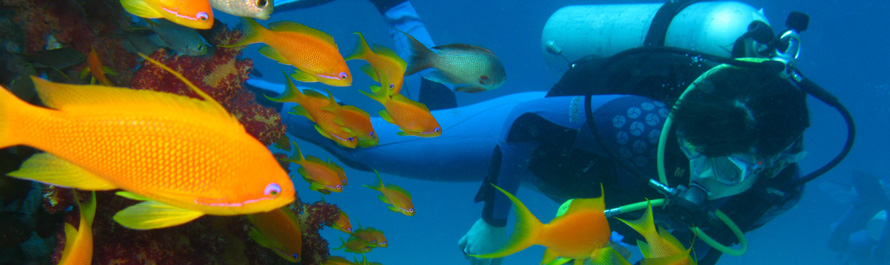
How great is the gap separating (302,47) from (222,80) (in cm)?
43

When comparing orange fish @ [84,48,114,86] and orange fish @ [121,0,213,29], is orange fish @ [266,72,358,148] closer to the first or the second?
orange fish @ [84,48,114,86]

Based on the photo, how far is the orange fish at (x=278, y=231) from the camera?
178 cm

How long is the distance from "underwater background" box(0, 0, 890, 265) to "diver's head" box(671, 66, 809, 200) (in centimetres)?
2241

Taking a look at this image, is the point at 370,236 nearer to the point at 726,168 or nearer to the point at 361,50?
the point at 361,50

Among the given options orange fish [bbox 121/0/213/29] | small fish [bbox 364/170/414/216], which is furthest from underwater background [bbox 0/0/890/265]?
orange fish [bbox 121/0/213/29]

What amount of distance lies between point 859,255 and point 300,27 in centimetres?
2711

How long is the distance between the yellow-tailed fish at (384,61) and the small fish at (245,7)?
0.88 meters

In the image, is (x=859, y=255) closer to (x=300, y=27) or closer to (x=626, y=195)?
(x=626, y=195)

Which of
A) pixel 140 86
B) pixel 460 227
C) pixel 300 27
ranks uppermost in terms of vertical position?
pixel 300 27

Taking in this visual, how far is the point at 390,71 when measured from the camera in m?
2.78

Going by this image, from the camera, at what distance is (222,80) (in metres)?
2.02

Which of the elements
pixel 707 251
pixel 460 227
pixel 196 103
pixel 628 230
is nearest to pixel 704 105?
pixel 628 230

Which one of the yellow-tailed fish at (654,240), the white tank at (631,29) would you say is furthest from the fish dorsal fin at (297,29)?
the white tank at (631,29)

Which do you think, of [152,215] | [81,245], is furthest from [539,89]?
[152,215]
